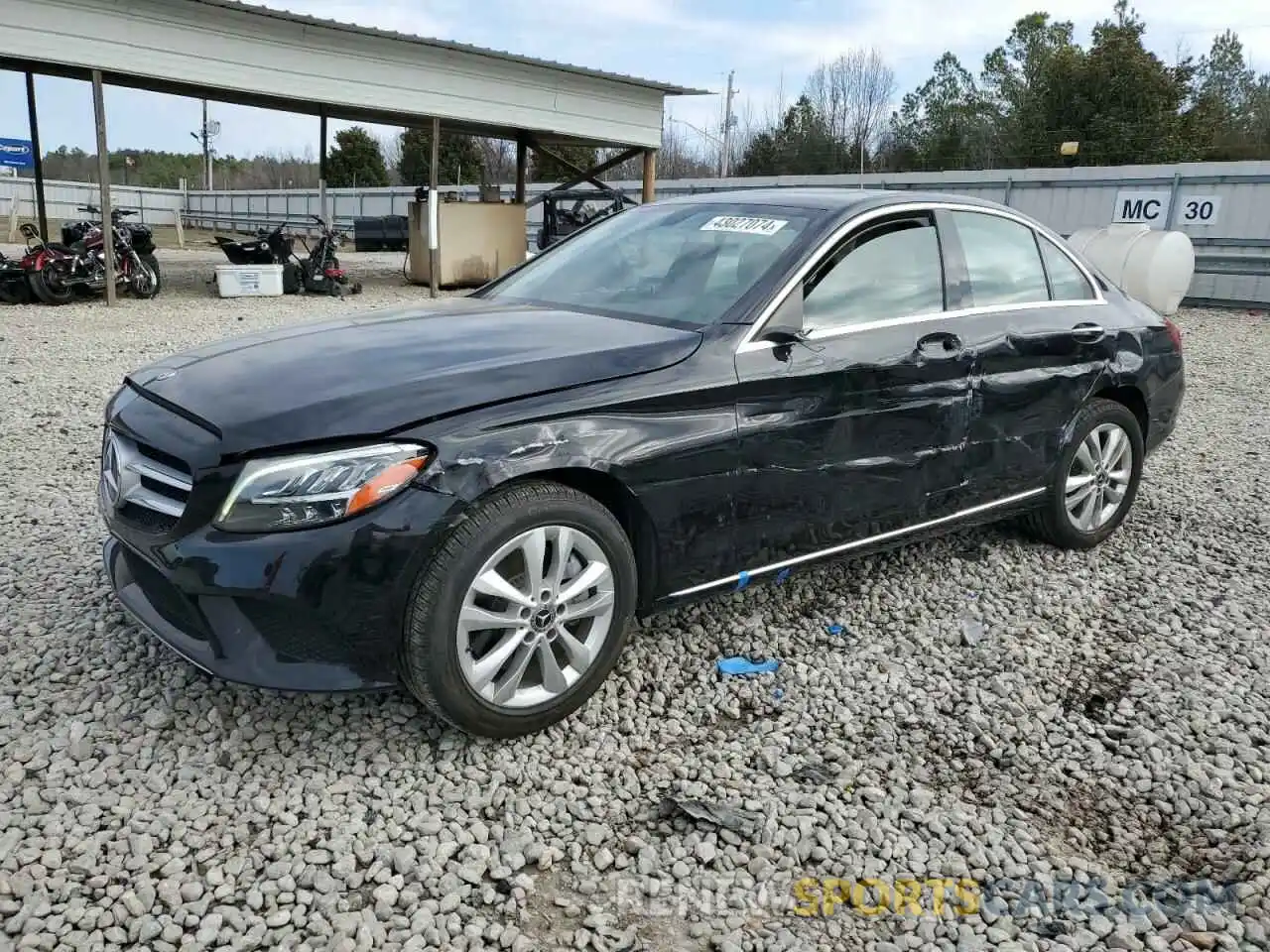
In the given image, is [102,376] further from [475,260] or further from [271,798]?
[475,260]

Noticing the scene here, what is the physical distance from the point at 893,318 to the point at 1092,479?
1665 mm

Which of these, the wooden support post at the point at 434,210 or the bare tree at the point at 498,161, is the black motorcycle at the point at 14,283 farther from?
the bare tree at the point at 498,161

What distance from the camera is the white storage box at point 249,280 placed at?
15023 millimetres

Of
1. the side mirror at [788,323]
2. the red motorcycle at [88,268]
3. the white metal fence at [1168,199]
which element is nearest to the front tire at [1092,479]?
the side mirror at [788,323]

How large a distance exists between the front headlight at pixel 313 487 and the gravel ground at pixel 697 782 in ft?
2.47

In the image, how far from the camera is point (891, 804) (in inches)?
108

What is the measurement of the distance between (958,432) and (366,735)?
2482 millimetres

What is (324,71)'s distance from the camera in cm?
1495

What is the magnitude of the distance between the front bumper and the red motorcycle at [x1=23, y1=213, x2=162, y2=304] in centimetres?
1259

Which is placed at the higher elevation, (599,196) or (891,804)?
(599,196)

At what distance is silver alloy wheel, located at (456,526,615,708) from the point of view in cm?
272

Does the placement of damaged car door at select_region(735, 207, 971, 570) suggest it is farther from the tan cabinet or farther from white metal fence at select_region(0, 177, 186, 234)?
white metal fence at select_region(0, 177, 186, 234)

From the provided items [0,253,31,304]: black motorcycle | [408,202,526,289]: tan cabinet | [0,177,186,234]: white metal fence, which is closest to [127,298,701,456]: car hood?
[0,253,31,304]: black motorcycle

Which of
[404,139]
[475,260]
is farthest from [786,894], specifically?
[404,139]
